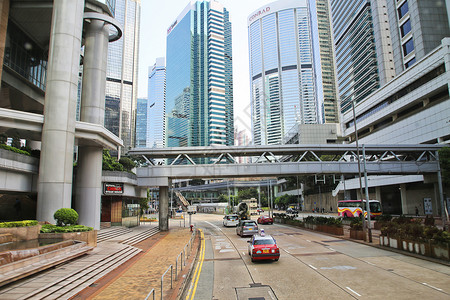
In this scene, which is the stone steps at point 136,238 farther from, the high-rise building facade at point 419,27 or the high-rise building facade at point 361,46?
the high-rise building facade at point 361,46

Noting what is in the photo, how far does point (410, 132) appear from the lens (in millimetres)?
58344

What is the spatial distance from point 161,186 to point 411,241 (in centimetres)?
2697

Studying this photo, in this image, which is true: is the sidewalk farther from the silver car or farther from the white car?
the white car

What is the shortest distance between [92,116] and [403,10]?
71.5 metres

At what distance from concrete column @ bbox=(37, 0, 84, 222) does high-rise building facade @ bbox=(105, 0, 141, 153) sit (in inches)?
5026

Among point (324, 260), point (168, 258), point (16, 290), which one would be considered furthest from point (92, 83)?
point (324, 260)

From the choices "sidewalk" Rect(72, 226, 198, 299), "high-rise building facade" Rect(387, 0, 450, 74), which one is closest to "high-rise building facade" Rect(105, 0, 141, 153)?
"high-rise building facade" Rect(387, 0, 450, 74)

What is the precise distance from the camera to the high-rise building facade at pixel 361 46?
90938 mm

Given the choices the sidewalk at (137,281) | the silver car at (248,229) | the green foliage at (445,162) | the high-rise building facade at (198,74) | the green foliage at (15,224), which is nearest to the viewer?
the sidewalk at (137,281)

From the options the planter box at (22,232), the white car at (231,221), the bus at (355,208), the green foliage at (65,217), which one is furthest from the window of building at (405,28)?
the planter box at (22,232)

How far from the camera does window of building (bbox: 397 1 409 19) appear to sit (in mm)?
66850

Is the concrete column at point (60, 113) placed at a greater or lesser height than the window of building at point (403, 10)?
lesser

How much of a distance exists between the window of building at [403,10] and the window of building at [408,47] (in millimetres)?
6220

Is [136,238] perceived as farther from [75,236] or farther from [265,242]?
[265,242]
